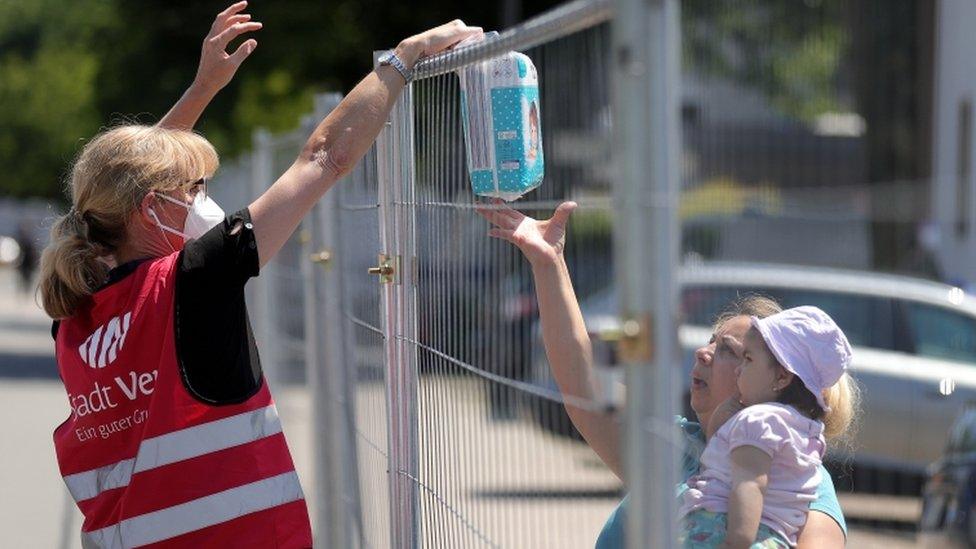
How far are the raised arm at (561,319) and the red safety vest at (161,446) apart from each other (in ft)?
1.93

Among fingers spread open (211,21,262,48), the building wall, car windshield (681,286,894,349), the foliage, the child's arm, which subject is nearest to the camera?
the child's arm

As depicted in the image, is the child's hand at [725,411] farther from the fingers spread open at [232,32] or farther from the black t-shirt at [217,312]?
the fingers spread open at [232,32]

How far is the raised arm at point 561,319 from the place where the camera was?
10.3 feet

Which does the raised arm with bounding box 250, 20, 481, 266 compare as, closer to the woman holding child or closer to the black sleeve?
the black sleeve

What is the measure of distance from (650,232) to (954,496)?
15.8 feet

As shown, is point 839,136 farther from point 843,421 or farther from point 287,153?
point 843,421

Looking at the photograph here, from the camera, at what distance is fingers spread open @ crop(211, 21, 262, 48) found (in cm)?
350

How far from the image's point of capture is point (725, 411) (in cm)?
312

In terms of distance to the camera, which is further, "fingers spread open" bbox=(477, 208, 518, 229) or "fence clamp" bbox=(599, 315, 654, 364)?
"fingers spread open" bbox=(477, 208, 518, 229)

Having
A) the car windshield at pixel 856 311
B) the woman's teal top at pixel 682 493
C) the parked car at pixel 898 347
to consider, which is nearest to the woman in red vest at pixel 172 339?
the woman's teal top at pixel 682 493

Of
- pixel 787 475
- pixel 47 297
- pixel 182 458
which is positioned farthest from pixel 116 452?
pixel 787 475

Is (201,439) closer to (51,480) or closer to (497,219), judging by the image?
(497,219)

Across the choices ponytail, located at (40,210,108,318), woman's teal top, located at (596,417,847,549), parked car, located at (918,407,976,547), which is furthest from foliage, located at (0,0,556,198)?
woman's teal top, located at (596,417,847,549)

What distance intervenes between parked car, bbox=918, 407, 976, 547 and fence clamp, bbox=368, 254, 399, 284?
360cm
